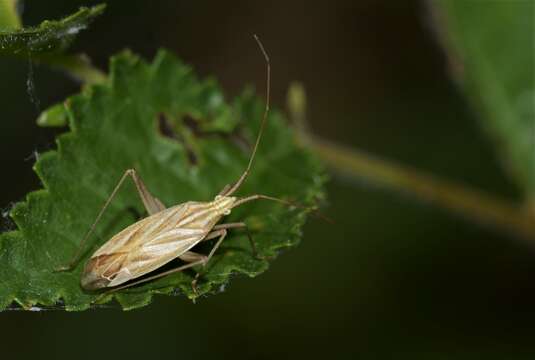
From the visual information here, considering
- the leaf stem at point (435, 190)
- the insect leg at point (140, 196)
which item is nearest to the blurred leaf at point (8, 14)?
the insect leg at point (140, 196)

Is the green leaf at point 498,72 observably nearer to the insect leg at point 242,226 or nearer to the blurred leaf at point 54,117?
the insect leg at point 242,226

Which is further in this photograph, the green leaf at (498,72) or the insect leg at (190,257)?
the green leaf at (498,72)

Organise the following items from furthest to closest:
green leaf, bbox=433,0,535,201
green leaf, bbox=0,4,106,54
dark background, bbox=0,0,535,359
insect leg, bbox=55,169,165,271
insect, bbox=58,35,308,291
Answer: dark background, bbox=0,0,535,359, green leaf, bbox=433,0,535,201, insect, bbox=58,35,308,291, insect leg, bbox=55,169,165,271, green leaf, bbox=0,4,106,54

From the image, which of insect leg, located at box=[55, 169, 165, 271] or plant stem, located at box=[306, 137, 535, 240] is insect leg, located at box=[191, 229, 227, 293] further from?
plant stem, located at box=[306, 137, 535, 240]

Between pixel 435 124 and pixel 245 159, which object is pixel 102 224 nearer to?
pixel 245 159

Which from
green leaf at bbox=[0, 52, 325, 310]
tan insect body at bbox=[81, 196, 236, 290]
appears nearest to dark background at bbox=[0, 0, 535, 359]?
green leaf at bbox=[0, 52, 325, 310]

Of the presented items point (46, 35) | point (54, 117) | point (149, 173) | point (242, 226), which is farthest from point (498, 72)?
point (46, 35)
